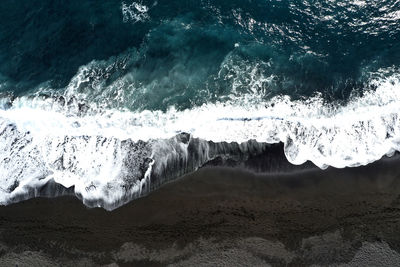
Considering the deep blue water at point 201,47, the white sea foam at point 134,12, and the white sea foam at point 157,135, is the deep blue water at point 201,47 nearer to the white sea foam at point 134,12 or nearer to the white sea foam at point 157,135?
the white sea foam at point 134,12

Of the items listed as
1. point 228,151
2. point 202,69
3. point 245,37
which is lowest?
point 228,151

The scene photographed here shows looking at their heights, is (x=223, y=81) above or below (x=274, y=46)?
below

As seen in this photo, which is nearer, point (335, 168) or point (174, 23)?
point (335, 168)

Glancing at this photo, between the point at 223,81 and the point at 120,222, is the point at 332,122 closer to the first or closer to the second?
the point at 223,81

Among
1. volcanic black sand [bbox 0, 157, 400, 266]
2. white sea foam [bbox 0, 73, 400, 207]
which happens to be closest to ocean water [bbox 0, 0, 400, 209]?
white sea foam [bbox 0, 73, 400, 207]

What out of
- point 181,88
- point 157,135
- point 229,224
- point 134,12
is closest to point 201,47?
point 181,88

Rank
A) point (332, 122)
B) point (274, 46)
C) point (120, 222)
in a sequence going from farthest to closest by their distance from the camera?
point (274, 46)
point (332, 122)
point (120, 222)

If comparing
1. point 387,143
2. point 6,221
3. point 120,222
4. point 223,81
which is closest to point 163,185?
point 120,222

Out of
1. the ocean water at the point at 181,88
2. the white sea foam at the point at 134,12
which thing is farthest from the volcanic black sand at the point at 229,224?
the white sea foam at the point at 134,12
